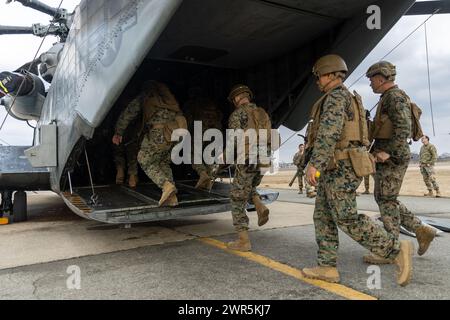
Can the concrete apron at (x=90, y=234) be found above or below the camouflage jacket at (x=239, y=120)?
below

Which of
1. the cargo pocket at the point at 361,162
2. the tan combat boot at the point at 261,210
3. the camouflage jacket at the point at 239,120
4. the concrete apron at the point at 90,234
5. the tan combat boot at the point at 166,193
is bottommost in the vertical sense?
the concrete apron at the point at 90,234

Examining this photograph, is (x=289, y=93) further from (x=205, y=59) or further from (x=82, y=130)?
(x=82, y=130)

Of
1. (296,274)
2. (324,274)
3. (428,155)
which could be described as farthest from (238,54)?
(428,155)

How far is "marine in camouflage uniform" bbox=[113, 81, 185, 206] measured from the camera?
4801 millimetres

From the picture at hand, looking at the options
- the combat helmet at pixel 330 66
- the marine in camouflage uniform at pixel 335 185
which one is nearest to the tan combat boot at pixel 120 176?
the marine in camouflage uniform at pixel 335 185

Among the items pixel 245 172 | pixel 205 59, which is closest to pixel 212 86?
pixel 205 59

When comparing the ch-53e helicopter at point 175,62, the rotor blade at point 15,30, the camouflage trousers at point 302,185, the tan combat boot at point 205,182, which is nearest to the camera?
the ch-53e helicopter at point 175,62

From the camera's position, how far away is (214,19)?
408 centimetres

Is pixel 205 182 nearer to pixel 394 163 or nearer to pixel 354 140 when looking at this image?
pixel 394 163

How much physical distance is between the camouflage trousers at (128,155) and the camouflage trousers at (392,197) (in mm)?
4069

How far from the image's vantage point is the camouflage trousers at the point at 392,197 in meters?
3.66

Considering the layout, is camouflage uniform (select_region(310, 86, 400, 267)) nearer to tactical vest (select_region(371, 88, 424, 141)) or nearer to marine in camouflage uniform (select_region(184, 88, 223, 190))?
tactical vest (select_region(371, 88, 424, 141))

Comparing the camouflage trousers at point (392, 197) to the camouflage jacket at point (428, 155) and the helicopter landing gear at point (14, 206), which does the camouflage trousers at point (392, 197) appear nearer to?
the helicopter landing gear at point (14, 206)

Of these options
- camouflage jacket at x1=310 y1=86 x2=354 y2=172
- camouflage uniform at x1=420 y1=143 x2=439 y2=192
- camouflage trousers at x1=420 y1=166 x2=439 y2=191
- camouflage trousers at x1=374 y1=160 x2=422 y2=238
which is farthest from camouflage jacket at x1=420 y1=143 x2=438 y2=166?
camouflage jacket at x1=310 y1=86 x2=354 y2=172
